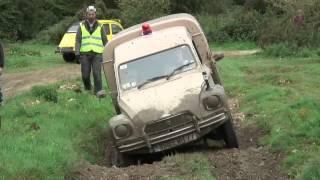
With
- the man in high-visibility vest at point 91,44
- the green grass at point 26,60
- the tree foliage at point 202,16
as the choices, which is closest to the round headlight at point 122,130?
the man in high-visibility vest at point 91,44

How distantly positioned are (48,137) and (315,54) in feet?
49.4

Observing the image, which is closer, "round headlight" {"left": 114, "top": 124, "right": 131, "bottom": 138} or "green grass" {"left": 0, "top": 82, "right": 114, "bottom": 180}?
"green grass" {"left": 0, "top": 82, "right": 114, "bottom": 180}

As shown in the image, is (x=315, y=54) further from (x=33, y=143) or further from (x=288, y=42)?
(x=33, y=143)

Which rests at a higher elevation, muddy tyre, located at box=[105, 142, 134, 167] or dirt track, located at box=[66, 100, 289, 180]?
dirt track, located at box=[66, 100, 289, 180]

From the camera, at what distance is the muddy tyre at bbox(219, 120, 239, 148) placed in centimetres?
998

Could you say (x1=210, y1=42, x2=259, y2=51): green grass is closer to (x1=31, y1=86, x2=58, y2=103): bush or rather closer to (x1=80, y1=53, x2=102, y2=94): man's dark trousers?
(x1=80, y1=53, x2=102, y2=94): man's dark trousers

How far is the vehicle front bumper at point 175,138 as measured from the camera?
376 inches

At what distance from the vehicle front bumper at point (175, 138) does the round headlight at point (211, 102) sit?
129 millimetres

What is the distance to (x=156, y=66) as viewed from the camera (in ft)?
35.1

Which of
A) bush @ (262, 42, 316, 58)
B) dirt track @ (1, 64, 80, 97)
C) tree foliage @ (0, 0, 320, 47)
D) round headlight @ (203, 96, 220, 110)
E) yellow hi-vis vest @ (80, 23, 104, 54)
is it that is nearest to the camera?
round headlight @ (203, 96, 220, 110)

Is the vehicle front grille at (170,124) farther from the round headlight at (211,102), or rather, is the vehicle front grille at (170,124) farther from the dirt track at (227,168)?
the dirt track at (227,168)

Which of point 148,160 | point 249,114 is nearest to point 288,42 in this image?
point 249,114

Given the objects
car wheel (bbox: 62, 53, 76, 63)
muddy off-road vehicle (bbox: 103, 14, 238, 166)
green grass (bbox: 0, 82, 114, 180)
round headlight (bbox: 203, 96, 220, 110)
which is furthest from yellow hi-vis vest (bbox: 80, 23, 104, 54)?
car wheel (bbox: 62, 53, 76, 63)

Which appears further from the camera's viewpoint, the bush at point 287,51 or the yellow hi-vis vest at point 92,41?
the bush at point 287,51
